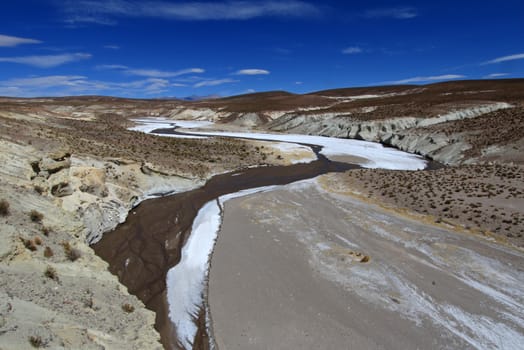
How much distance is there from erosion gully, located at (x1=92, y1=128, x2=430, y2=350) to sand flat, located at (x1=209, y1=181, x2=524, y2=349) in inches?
61.7

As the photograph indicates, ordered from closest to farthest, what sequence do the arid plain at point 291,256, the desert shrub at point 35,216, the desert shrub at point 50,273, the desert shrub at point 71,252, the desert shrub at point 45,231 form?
the arid plain at point 291,256 < the desert shrub at point 50,273 < the desert shrub at point 71,252 < the desert shrub at point 45,231 < the desert shrub at point 35,216

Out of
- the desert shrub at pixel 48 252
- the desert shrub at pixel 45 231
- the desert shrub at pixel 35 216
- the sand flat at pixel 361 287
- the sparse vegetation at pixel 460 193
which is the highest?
the desert shrub at pixel 35 216

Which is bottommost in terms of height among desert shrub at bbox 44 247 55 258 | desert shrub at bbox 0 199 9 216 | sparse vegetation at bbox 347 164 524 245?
sparse vegetation at bbox 347 164 524 245

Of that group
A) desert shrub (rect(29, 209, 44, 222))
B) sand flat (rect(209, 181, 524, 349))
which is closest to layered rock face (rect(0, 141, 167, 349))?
desert shrub (rect(29, 209, 44, 222))

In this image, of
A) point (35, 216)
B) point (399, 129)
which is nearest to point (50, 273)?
point (35, 216)

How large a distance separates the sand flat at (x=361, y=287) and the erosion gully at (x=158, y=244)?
1.57m

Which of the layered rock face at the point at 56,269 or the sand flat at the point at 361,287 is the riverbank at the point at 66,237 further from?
the sand flat at the point at 361,287

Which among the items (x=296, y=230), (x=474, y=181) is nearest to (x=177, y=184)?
(x=296, y=230)

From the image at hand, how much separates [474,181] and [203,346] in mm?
21589

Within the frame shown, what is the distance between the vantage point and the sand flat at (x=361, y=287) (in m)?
8.50

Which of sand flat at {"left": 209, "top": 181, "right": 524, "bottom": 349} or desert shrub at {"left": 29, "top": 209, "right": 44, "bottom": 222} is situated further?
desert shrub at {"left": 29, "top": 209, "right": 44, "bottom": 222}

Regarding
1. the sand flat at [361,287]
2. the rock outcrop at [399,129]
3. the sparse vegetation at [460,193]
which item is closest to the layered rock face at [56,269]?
the sand flat at [361,287]

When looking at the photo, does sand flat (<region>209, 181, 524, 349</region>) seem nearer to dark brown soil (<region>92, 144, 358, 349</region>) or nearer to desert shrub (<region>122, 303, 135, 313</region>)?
dark brown soil (<region>92, 144, 358, 349</region>)

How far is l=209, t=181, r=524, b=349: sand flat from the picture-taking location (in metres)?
8.50
